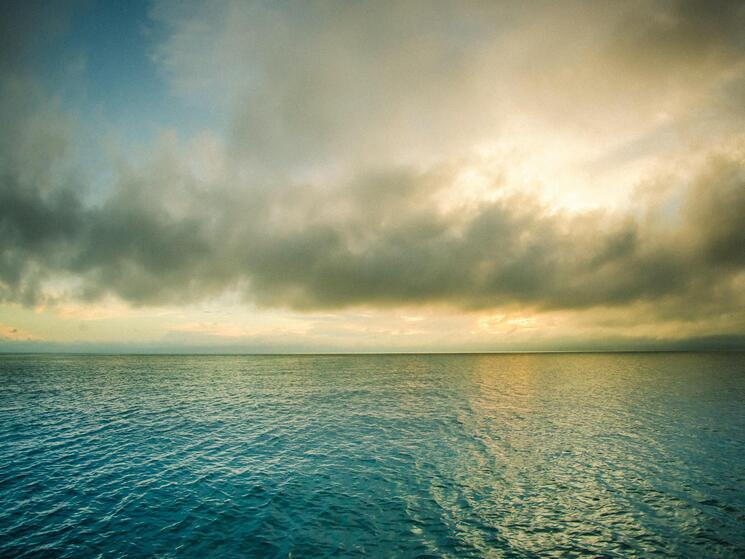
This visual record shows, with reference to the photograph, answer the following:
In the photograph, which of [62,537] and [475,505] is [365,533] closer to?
[475,505]

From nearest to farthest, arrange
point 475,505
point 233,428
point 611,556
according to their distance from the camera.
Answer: point 611,556 → point 475,505 → point 233,428

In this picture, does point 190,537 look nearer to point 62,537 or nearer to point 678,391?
point 62,537

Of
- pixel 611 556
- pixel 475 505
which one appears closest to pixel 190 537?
pixel 475 505

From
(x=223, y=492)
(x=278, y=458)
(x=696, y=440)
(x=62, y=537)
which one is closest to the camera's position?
(x=62, y=537)

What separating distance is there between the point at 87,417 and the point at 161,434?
18.5 meters

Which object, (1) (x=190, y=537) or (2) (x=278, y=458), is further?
(2) (x=278, y=458)

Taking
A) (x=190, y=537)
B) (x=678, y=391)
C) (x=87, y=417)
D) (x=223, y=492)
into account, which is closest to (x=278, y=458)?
(x=223, y=492)

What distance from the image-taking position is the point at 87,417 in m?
50.5

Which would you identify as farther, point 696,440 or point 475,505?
point 696,440

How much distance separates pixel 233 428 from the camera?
147 ft

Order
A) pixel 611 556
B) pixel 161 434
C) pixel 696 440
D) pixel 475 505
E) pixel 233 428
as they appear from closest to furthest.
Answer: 1. pixel 611 556
2. pixel 475 505
3. pixel 696 440
4. pixel 161 434
5. pixel 233 428

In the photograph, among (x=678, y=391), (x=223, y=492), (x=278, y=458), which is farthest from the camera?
(x=678, y=391)

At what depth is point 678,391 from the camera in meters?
80.6

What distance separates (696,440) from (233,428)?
52.8 meters
